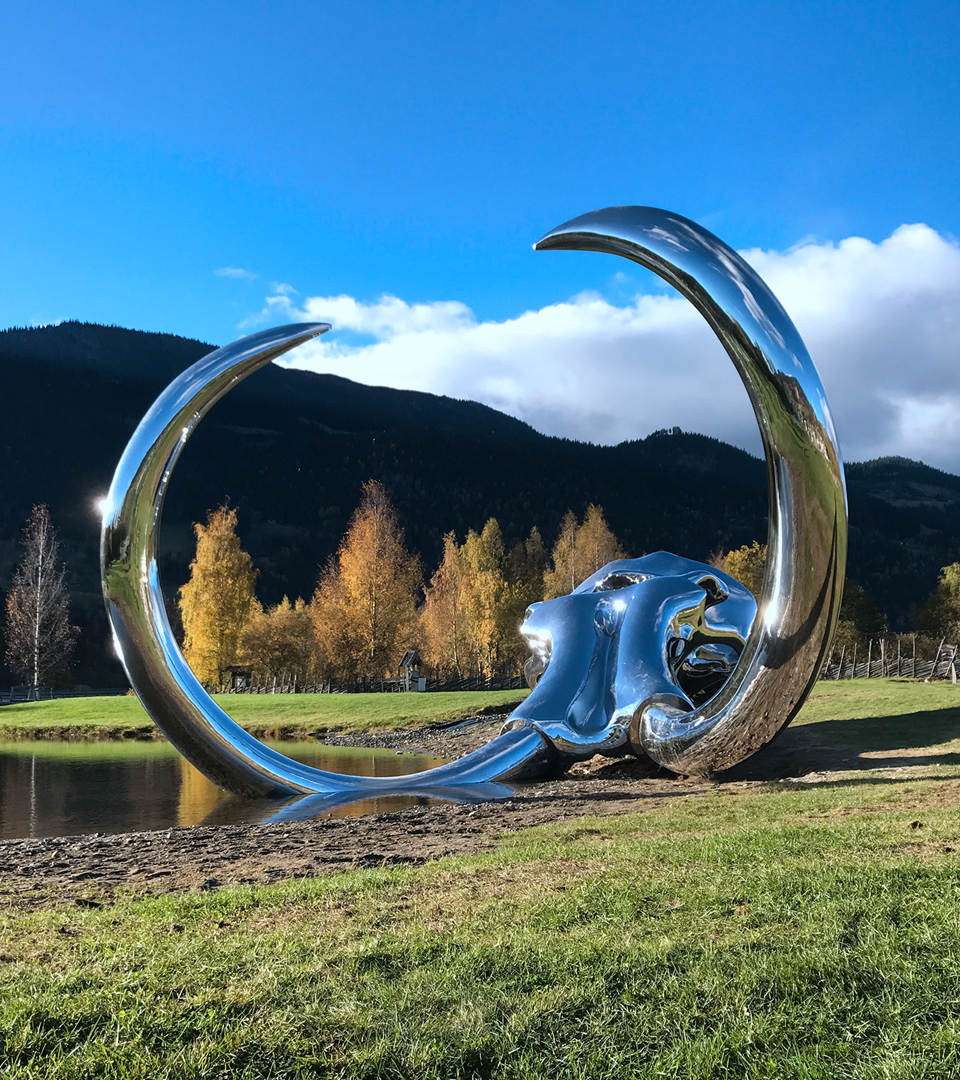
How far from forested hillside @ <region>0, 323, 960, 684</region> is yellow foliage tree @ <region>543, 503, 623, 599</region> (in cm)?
7402

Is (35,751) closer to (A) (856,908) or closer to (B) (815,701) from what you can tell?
(B) (815,701)

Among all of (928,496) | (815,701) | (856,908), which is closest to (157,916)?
(856,908)

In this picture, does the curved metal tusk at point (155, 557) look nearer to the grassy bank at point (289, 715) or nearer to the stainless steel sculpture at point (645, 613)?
the stainless steel sculpture at point (645, 613)

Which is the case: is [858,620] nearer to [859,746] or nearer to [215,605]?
[215,605]

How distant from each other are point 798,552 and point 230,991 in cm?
619

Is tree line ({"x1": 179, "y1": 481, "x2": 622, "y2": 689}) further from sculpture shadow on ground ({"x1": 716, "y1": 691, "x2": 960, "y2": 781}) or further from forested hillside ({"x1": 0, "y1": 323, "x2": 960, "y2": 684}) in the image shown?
forested hillside ({"x1": 0, "y1": 323, "x2": 960, "y2": 684})

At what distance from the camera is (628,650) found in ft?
40.9

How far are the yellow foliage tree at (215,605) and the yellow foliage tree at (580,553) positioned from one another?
57.7 ft

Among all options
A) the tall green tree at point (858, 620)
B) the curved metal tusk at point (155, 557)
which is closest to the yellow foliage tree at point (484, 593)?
the tall green tree at point (858, 620)

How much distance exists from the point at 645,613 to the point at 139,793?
287 inches

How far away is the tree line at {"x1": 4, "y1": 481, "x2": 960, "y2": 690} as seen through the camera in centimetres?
3988

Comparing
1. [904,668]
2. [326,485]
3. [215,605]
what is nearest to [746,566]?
[904,668]

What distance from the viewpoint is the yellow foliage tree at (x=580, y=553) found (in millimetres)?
50781

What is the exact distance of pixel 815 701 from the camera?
1994 cm
